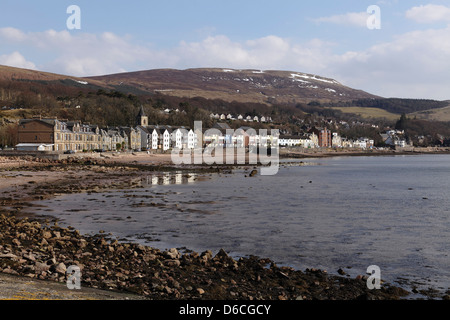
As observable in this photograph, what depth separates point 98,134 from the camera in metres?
108

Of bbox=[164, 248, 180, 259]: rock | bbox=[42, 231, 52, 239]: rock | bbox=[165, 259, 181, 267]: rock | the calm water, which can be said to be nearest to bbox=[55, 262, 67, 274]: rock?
bbox=[165, 259, 181, 267]: rock

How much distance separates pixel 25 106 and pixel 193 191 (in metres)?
136

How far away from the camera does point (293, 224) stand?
73.6ft

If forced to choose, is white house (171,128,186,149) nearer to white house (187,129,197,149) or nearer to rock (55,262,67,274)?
white house (187,129,197,149)

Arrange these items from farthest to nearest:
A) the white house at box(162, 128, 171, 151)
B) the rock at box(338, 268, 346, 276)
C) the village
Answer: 1. the white house at box(162, 128, 171, 151)
2. the village
3. the rock at box(338, 268, 346, 276)

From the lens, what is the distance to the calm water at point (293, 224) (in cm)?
1558

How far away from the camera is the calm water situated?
15.6m

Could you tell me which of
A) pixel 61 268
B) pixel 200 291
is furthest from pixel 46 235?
pixel 200 291

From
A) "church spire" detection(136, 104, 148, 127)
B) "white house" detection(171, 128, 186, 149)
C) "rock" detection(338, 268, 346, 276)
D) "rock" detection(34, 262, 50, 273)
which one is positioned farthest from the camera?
"white house" detection(171, 128, 186, 149)

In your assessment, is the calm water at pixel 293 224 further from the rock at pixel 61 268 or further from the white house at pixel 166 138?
the white house at pixel 166 138

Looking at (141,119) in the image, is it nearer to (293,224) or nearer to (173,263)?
(293,224)

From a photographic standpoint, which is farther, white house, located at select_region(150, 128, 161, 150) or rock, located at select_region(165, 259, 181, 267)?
white house, located at select_region(150, 128, 161, 150)
